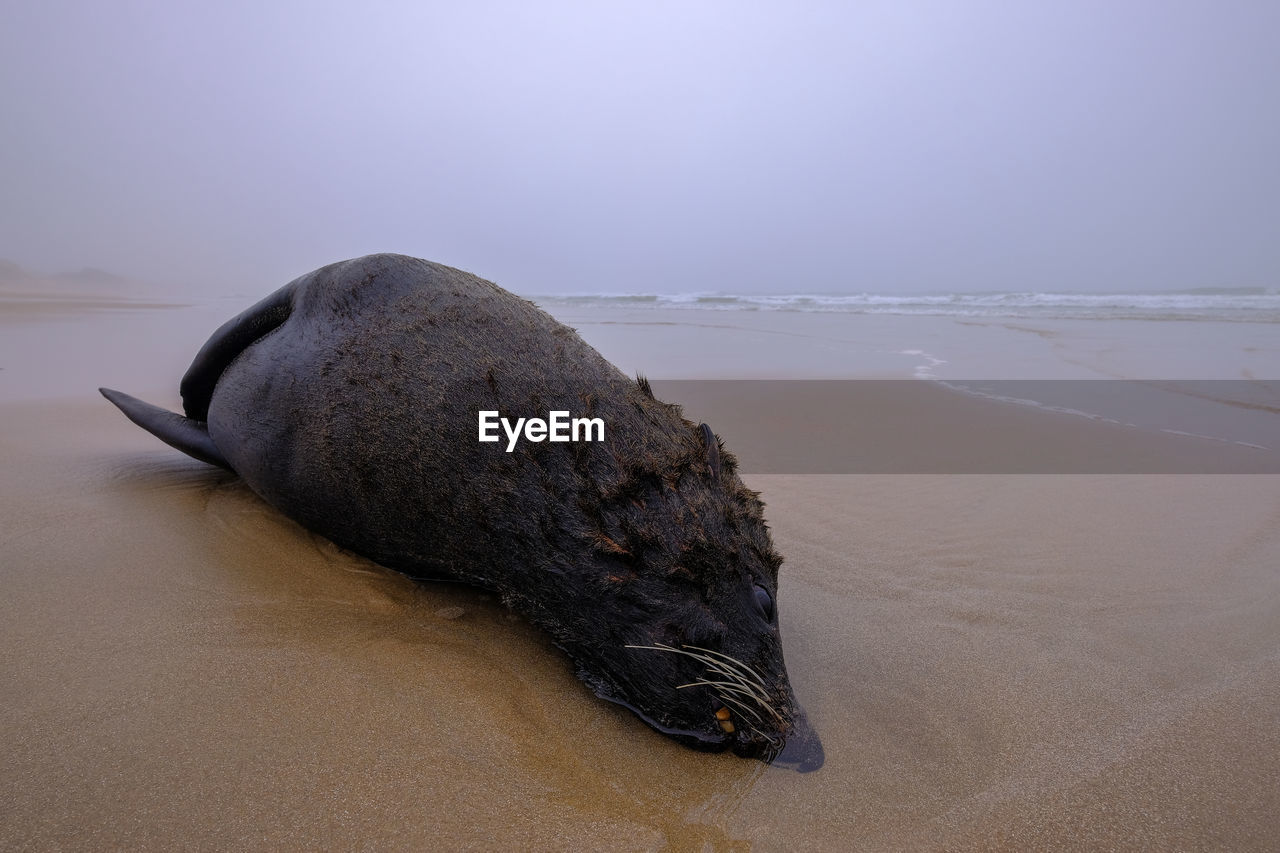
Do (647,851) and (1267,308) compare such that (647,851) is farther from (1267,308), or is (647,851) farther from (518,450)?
(1267,308)

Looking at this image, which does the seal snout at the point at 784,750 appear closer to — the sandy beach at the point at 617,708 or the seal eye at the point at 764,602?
the sandy beach at the point at 617,708

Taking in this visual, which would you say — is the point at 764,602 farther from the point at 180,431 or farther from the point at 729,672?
the point at 180,431

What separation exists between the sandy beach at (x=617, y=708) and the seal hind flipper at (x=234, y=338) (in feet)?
1.86

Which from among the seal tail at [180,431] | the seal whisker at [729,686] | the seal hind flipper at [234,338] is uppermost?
the seal hind flipper at [234,338]

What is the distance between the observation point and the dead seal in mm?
1968

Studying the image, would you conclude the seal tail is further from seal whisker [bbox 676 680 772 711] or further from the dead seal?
seal whisker [bbox 676 680 772 711]

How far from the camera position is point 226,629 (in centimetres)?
242

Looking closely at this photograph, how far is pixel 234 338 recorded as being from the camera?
3.37 metres

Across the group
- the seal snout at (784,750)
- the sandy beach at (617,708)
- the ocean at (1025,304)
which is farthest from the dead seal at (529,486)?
the ocean at (1025,304)

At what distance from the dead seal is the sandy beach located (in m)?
0.17

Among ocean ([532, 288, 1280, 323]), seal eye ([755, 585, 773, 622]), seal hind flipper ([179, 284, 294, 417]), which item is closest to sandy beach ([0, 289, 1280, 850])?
seal eye ([755, 585, 773, 622])

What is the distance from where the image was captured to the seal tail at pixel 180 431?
3.66 m

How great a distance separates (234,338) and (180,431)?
77 cm

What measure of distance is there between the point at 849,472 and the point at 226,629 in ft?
12.2
